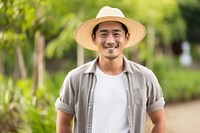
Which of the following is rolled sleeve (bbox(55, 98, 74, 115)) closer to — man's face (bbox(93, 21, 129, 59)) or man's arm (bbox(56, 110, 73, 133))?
man's arm (bbox(56, 110, 73, 133))

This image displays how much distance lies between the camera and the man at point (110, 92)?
346 centimetres

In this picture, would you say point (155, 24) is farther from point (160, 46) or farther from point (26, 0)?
point (160, 46)

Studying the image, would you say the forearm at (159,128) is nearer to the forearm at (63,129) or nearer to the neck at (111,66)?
the neck at (111,66)

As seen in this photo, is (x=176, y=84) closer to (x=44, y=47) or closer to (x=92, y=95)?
(x=44, y=47)

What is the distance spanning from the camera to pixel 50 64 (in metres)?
30.3

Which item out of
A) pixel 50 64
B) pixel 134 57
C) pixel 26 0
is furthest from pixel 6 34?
pixel 50 64

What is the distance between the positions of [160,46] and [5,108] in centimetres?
2563

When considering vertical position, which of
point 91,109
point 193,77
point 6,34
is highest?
point 6,34

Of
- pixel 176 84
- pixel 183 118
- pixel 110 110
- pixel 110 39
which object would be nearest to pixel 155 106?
pixel 110 110

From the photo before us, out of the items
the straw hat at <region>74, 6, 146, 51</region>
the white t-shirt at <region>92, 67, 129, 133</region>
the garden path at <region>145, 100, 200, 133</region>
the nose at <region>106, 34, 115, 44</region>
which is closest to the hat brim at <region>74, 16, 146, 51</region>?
the straw hat at <region>74, 6, 146, 51</region>

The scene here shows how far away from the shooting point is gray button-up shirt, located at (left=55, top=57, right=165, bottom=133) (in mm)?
3490

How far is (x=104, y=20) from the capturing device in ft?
11.7

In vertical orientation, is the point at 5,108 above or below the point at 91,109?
below

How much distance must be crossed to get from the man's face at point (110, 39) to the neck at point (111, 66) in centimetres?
4
